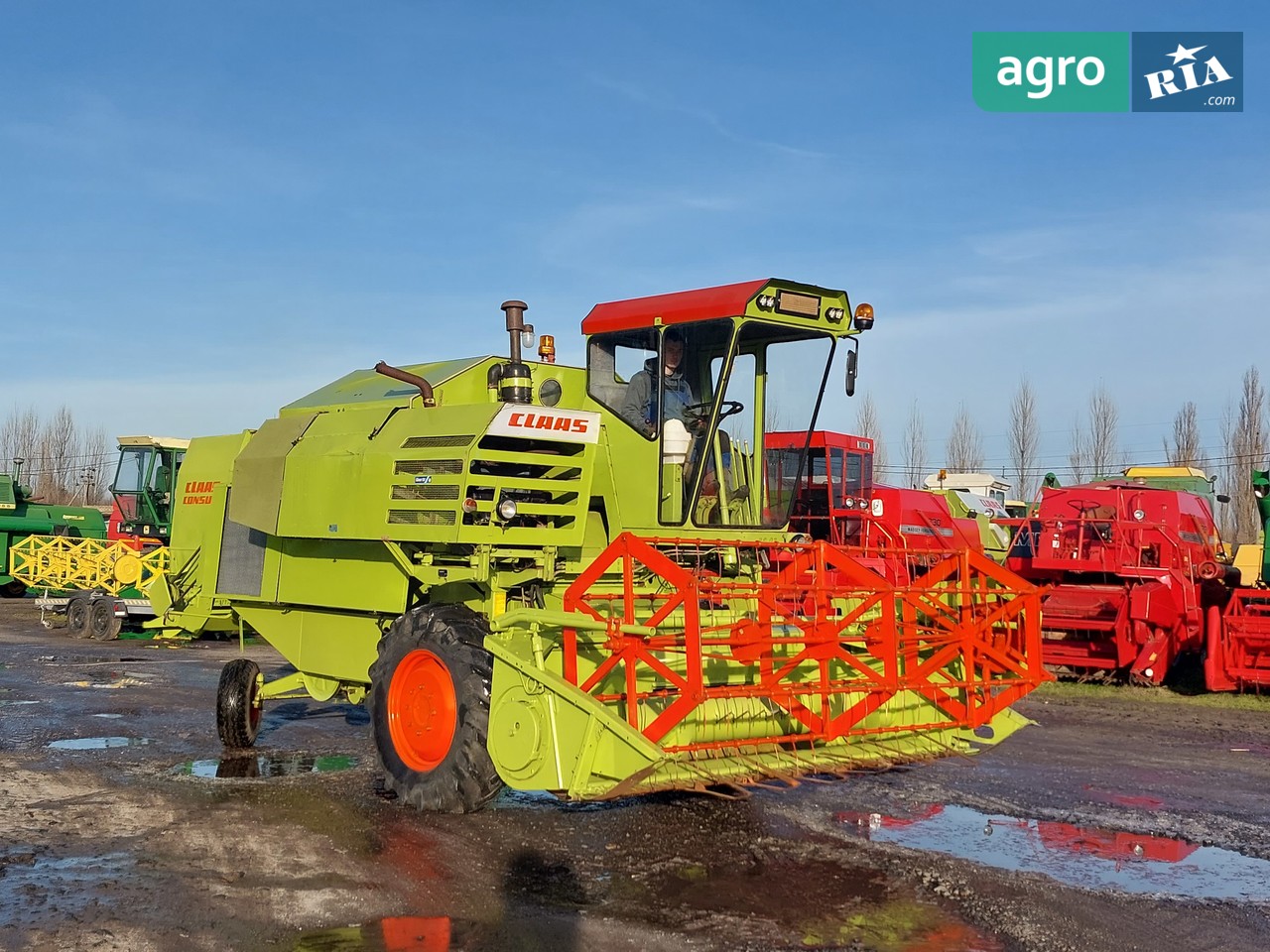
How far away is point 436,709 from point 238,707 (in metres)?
2.95

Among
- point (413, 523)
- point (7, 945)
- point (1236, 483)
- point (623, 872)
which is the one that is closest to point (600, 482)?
point (413, 523)

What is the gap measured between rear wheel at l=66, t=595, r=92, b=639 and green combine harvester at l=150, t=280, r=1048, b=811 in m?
12.2

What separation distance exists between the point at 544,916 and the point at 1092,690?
1037 cm

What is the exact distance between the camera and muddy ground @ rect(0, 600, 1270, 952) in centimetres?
481

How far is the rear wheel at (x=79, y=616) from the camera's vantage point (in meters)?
19.9

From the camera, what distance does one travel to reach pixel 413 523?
7082mm

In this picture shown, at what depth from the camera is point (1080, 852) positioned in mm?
6180

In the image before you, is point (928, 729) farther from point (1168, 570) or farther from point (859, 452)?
point (859, 452)

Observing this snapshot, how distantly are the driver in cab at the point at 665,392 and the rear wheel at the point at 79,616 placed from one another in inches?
604

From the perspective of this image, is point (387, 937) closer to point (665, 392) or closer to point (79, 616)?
point (665, 392)

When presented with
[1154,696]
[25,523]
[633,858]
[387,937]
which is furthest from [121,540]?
[387,937]

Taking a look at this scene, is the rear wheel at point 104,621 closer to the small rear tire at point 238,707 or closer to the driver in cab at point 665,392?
the small rear tire at point 238,707

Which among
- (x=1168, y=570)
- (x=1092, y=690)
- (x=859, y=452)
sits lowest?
(x=1092, y=690)

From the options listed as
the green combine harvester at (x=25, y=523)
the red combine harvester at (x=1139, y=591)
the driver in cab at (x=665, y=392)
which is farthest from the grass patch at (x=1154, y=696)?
the green combine harvester at (x=25, y=523)
